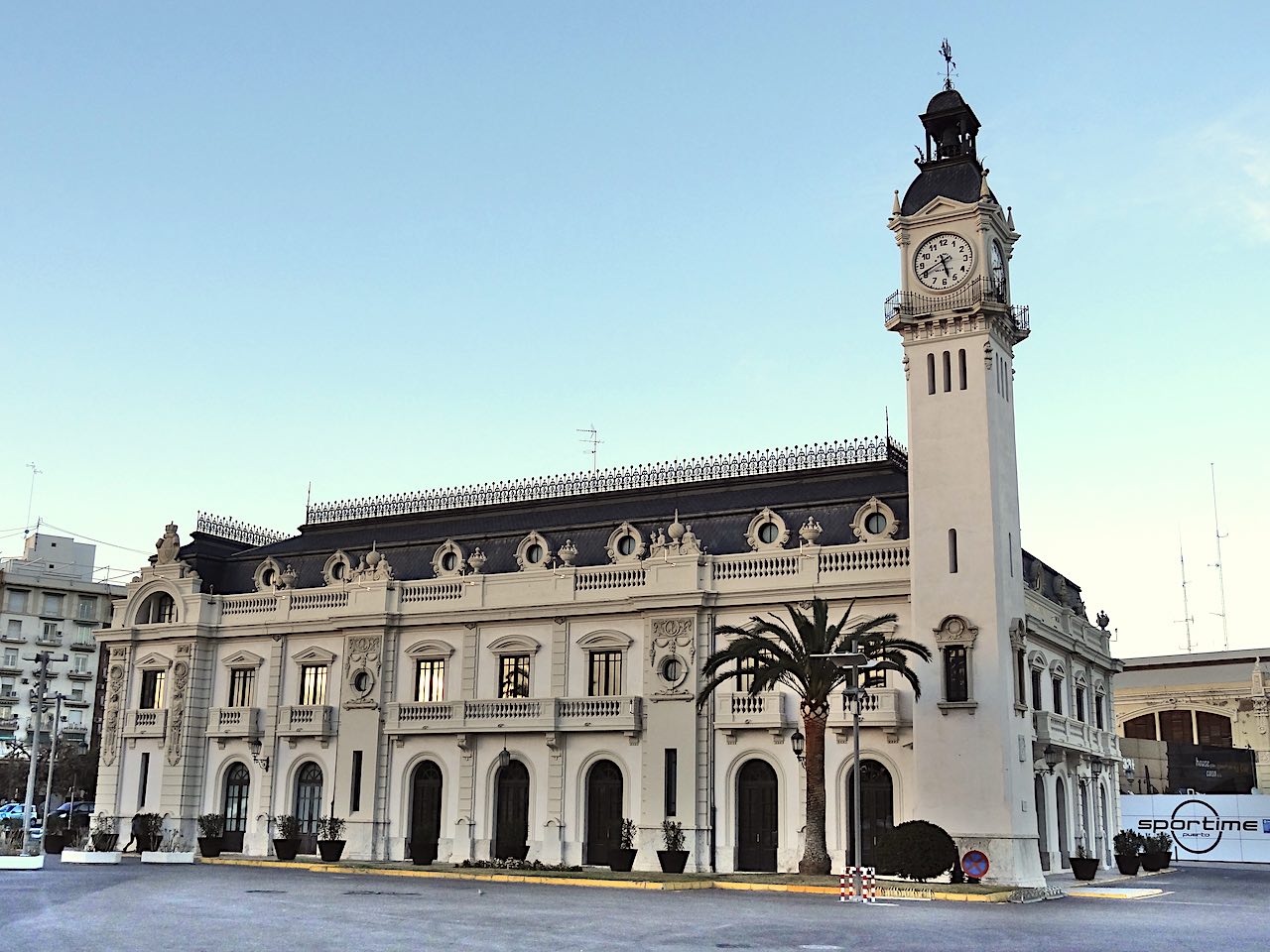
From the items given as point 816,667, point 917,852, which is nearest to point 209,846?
point 816,667

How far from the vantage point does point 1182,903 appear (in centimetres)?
3338

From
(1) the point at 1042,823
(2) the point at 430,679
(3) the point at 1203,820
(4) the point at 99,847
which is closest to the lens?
(1) the point at 1042,823

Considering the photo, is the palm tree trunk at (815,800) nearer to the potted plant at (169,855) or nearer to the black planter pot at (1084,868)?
the black planter pot at (1084,868)

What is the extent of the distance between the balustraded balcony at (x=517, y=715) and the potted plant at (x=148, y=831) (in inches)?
436

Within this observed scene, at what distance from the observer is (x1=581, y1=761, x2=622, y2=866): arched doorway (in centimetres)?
4781

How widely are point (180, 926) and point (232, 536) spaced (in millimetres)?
43076

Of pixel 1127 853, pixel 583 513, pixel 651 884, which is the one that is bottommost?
pixel 651 884

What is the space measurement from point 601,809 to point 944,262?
23260mm

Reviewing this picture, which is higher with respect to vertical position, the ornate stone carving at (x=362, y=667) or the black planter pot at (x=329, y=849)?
the ornate stone carving at (x=362, y=667)

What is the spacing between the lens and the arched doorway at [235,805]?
55500mm

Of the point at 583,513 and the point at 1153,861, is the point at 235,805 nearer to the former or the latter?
the point at 583,513

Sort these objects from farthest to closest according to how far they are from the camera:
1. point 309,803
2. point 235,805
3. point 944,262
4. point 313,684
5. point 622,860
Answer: point 235,805
point 313,684
point 309,803
point 944,262
point 622,860

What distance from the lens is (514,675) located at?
51.4 m

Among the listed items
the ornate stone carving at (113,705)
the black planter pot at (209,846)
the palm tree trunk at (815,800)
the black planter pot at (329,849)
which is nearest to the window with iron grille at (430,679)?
the black planter pot at (329,849)
